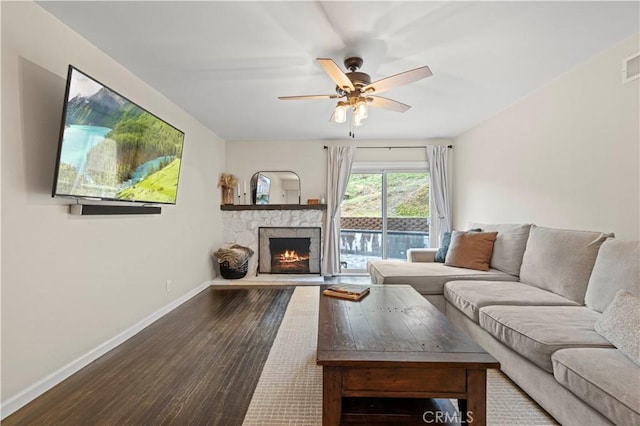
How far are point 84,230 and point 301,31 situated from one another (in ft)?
7.09

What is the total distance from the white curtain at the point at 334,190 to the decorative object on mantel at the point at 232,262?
1361 mm

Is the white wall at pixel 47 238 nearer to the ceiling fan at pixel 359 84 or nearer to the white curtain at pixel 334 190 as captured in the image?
the ceiling fan at pixel 359 84

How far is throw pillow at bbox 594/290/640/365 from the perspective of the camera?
52.1 inches

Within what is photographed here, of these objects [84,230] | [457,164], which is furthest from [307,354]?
[457,164]

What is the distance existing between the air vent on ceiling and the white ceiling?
18cm

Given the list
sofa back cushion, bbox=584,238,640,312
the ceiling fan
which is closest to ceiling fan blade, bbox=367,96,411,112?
the ceiling fan

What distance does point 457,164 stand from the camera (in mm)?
4891

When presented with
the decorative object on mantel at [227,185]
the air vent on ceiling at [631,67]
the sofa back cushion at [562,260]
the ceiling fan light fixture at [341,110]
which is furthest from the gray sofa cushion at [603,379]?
the decorative object on mantel at [227,185]

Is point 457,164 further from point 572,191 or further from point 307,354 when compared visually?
point 307,354

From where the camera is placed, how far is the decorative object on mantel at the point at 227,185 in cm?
492

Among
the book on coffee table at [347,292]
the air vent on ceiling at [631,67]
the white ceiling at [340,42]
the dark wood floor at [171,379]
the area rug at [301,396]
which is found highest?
the white ceiling at [340,42]

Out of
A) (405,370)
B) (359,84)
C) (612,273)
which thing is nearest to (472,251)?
(612,273)

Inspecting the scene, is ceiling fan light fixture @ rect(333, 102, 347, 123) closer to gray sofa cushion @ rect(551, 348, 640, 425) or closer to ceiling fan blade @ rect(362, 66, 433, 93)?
ceiling fan blade @ rect(362, 66, 433, 93)

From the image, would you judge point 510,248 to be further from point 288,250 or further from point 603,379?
point 288,250
